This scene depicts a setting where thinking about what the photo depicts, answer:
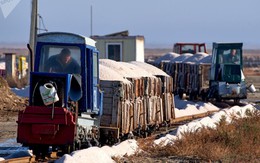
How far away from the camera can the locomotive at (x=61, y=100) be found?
1595 centimetres

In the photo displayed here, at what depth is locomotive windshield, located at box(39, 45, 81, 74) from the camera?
16.8 meters

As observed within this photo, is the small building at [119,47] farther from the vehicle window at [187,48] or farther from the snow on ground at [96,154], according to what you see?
the snow on ground at [96,154]

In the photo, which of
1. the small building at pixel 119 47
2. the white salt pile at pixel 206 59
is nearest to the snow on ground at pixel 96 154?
the small building at pixel 119 47

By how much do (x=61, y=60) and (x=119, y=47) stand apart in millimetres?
27833

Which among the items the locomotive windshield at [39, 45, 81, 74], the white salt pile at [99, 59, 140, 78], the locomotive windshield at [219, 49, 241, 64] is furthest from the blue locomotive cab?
the locomotive windshield at [219, 49, 241, 64]

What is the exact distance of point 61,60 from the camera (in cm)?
1681

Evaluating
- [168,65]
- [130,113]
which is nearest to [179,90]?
[168,65]

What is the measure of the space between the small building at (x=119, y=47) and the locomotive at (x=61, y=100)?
84.5 ft

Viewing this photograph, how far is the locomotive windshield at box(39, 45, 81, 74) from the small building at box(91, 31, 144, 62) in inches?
1040

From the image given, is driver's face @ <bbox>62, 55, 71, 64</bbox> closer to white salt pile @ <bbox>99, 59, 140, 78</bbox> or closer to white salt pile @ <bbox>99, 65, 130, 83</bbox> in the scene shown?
white salt pile @ <bbox>99, 65, 130, 83</bbox>

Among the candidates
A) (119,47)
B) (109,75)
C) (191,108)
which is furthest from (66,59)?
(119,47)

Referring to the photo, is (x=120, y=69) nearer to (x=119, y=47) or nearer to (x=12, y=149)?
(x=12, y=149)

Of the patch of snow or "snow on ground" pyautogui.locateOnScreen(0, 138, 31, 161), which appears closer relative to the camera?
"snow on ground" pyautogui.locateOnScreen(0, 138, 31, 161)

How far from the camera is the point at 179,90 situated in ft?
134
